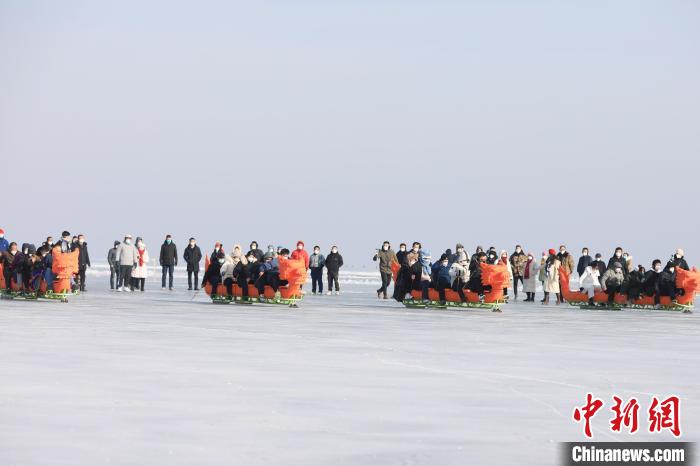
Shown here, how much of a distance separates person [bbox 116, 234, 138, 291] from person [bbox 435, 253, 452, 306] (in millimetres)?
12021

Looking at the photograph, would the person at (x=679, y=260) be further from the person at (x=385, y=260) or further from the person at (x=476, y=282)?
the person at (x=385, y=260)

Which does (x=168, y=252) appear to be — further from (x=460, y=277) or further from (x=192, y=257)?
(x=460, y=277)

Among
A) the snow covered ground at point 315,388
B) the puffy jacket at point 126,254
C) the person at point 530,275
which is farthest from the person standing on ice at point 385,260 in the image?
the snow covered ground at point 315,388

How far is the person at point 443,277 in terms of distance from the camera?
1241 inches

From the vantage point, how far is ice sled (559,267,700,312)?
3338 cm

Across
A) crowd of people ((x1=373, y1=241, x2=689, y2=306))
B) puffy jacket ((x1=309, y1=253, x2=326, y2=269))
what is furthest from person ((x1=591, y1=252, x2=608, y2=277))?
puffy jacket ((x1=309, y1=253, x2=326, y2=269))

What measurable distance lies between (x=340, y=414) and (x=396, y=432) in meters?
1.02

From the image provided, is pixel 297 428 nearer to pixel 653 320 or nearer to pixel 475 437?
pixel 475 437

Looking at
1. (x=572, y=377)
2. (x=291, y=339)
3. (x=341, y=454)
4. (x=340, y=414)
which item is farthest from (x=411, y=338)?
(x=341, y=454)

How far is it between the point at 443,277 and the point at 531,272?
7.98m

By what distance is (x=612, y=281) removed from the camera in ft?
113

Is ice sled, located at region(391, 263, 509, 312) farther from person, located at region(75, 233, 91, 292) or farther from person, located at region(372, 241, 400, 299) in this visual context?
person, located at region(75, 233, 91, 292)

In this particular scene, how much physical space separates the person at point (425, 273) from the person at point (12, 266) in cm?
979

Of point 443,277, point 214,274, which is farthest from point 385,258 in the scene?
point 443,277
